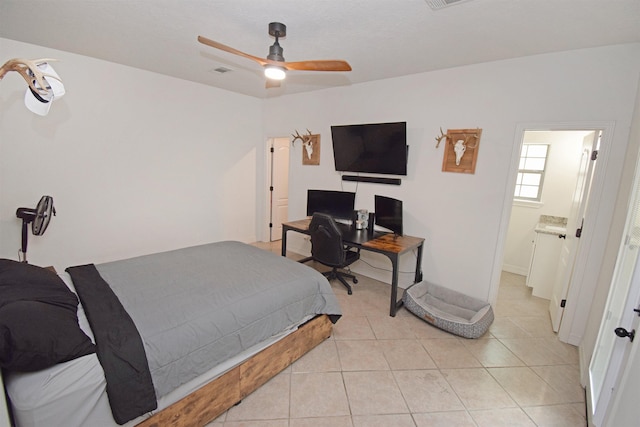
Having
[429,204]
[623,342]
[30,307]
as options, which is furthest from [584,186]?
[30,307]

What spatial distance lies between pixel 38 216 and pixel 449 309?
4113 mm

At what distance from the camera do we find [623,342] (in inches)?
57.4

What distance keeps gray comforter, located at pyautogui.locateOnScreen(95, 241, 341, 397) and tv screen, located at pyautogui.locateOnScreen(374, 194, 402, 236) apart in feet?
4.61

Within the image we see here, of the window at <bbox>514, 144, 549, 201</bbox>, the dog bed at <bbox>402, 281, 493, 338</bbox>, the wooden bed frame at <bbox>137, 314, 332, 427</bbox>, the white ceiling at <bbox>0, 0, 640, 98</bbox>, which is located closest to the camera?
the wooden bed frame at <bbox>137, 314, 332, 427</bbox>

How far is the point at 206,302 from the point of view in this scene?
1842 millimetres

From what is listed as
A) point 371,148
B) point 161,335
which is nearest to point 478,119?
point 371,148

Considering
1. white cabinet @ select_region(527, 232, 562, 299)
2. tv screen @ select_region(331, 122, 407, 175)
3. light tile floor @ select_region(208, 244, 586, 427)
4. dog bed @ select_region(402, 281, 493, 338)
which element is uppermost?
tv screen @ select_region(331, 122, 407, 175)

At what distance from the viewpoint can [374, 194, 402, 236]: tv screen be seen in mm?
3387

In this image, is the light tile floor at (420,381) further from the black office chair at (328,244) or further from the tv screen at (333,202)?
the tv screen at (333,202)

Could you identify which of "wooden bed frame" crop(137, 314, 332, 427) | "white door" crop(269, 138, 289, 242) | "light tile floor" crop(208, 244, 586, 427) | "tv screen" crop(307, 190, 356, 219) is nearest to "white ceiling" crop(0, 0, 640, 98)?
"tv screen" crop(307, 190, 356, 219)

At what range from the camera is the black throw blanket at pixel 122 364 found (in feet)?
4.28

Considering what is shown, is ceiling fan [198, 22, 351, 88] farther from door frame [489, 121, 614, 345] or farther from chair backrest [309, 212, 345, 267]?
door frame [489, 121, 614, 345]

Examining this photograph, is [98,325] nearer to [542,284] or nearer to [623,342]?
[623,342]

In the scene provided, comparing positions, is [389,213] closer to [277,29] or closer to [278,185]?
[277,29]
